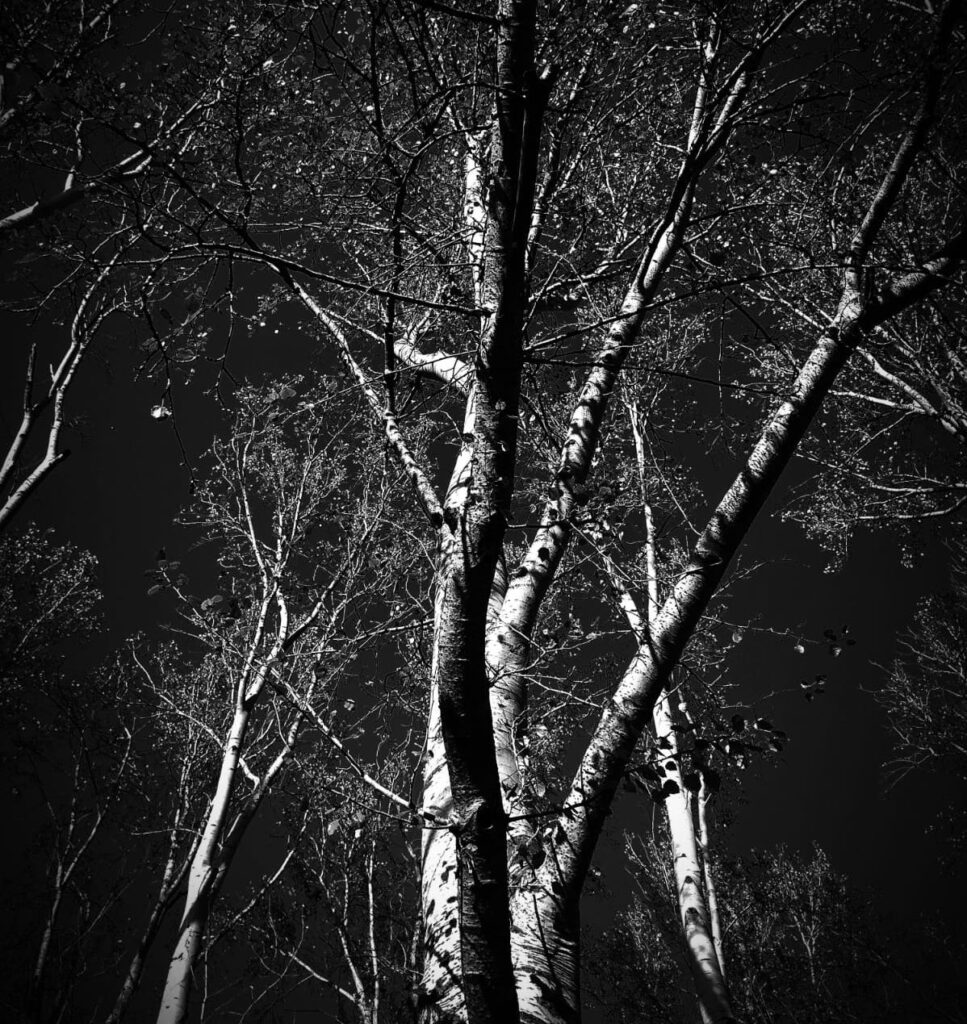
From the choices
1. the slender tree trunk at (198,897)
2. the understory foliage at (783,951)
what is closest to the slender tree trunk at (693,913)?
the slender tree trunk at (198,897)

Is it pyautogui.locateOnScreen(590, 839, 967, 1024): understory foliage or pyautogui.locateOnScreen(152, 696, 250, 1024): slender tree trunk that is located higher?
pyautogui.locateOnScreen(152, 696, 250, 1024): slender tree trunk

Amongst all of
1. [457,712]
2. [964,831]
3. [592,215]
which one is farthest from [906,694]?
[457,712]

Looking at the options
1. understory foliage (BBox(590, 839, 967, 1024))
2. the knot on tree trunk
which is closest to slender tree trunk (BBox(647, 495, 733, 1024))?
the knot on tree trunk

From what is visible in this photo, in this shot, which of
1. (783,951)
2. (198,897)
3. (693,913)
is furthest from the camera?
(783,951)

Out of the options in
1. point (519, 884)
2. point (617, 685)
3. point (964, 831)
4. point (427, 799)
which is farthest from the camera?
point (964, 831)

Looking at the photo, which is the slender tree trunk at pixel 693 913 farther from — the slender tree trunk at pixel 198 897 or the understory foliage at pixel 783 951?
the understory foliage at pixel 783 951

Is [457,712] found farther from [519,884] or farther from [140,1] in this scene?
[140,1]

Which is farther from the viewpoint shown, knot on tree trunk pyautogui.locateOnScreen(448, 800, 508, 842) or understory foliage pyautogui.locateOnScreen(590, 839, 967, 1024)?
understory foliage pyautogui.locateOnScreen(590, 839, 967, 1024)

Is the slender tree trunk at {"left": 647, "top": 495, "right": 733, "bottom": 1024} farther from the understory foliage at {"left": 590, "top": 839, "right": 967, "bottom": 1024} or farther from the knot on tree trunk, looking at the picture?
the understory foliage at {"left": 590, "top": 839, "right": 967, "bottom": 1024}

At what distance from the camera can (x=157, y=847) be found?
10.4 metres

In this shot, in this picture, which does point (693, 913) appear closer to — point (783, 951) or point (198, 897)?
point (198, 897)

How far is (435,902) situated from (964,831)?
14.0m

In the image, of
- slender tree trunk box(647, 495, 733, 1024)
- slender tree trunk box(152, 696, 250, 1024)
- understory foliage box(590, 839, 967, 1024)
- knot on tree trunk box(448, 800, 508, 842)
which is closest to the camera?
knot on tree trunk box(448, 800, 508, 842)

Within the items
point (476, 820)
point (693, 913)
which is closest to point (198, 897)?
point (693, 913)
